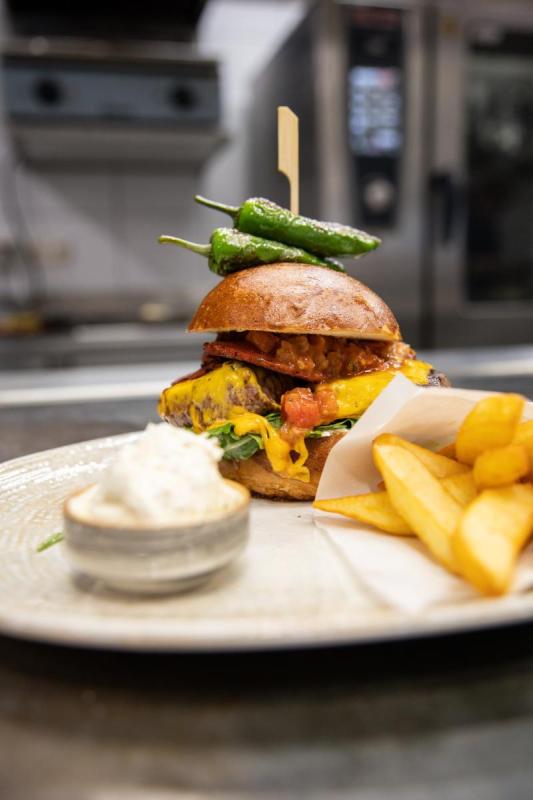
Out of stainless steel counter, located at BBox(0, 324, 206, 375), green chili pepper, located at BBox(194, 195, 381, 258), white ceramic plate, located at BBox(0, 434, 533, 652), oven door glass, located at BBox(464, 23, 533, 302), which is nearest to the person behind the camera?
white ceramic plate, located at BBox(0, 434, 533, 652)

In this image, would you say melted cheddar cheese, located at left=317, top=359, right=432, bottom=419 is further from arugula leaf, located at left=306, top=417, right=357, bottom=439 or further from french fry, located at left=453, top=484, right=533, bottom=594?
french fry, located at left=453, top=484, right=533, bottom=594

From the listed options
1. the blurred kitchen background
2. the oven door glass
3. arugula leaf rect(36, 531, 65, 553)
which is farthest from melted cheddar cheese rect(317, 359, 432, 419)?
the oven door glass

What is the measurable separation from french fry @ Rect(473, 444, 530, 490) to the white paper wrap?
4.9 inches

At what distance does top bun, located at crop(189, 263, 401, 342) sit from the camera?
1651 millimetres

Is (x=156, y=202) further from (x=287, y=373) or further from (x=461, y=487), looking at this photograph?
(x=461, y=487)

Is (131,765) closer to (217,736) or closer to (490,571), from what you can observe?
(217,736)

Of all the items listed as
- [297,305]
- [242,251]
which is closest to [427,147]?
[242,251]

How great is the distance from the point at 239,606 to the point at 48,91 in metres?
4.37

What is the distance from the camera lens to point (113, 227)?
5.84m

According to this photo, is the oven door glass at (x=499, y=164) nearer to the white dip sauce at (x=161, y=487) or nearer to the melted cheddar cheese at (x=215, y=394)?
the melted cheddar cheese at (x=215, y=394)

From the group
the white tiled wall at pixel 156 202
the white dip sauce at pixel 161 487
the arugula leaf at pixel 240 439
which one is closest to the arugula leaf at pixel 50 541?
the white dip sauce at pixel 161 487

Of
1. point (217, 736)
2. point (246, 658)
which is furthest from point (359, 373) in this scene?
point (217, 736)

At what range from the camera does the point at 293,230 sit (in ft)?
6.00

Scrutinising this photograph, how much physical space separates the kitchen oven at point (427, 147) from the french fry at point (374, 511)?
3.94 m
